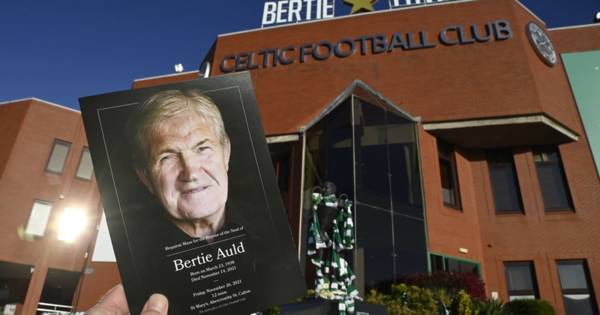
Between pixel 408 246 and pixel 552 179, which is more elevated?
pixel 552 179

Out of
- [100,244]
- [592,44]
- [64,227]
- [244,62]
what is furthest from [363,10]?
[64,227]

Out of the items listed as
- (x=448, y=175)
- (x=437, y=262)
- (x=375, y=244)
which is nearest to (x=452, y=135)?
(x=448, y=175)

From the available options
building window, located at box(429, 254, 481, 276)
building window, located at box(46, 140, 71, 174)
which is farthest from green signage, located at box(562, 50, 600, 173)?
building window, located at box(46, 140, 71, 174)

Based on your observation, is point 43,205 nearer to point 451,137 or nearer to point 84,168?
point 84,168

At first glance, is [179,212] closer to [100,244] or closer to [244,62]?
[244,62]

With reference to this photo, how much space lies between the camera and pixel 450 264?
1508cm

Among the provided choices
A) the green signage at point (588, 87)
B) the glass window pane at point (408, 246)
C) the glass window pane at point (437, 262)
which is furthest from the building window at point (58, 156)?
the green signage at point (588, 87)

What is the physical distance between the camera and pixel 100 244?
21.3 meters

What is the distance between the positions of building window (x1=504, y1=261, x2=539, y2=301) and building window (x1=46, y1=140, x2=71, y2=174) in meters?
24.2

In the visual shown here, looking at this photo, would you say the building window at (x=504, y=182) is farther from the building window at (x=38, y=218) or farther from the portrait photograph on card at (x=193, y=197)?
the building window at (x=38, y=218)

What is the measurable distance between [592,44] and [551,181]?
23.2 feet

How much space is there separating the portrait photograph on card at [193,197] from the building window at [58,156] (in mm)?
26035

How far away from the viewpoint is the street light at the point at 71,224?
23328mm

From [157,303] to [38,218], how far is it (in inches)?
1004
